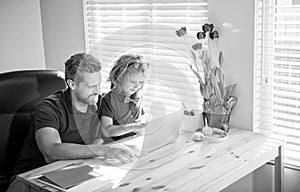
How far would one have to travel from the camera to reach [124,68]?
2.20 meters

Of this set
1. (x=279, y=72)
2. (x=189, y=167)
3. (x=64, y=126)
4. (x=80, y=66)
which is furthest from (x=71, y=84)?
(x=279, y=72)

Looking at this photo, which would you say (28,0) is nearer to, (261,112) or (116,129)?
(116,129)

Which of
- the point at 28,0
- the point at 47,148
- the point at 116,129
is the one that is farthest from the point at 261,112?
the point at 28,0

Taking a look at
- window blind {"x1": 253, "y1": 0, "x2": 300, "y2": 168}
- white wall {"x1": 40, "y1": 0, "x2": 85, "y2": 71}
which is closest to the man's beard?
window blind {"x1": 253, "y1": 0, "x2": 300, "y2": 168}

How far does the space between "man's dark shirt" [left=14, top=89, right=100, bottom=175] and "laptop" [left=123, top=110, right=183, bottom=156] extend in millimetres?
213

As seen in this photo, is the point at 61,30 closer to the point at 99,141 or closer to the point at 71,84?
the point at 71,84

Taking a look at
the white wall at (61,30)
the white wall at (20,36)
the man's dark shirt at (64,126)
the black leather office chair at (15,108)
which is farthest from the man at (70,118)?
the white wall at (20,36)

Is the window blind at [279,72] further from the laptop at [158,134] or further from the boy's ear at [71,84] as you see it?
the boy's ear at [71,84]

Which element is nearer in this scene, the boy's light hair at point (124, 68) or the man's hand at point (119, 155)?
the man's hand at point (119, 155)

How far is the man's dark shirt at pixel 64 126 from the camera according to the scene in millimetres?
2270

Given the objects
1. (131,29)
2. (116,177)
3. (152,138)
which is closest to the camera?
(116,177)

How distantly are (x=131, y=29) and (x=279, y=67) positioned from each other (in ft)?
3.40

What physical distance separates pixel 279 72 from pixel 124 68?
79 cm

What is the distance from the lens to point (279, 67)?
2.37m
